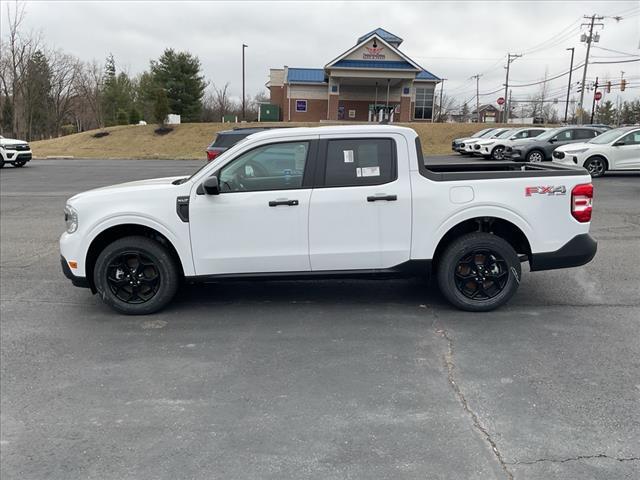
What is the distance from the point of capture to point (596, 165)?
16609 mm

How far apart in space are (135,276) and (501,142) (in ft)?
78.5

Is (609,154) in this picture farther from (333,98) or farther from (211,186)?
(333,98)

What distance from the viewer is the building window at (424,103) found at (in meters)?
52.9

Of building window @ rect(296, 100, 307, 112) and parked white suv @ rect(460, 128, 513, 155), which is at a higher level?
building window @ rect(296, 100, 307, 112)

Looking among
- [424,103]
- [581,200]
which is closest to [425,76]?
[424,103]

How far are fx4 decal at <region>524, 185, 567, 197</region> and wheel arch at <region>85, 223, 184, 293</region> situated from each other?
3373 mm

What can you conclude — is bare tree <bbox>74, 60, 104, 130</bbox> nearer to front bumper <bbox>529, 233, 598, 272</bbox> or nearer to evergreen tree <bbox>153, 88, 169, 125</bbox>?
evergreen tree <bbox>153, 88, 169, 125</bbox>

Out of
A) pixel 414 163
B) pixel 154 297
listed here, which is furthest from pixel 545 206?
pixel 154 297

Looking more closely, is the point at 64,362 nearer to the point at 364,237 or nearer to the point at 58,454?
the point at 58,454

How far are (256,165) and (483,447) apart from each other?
10.3ft

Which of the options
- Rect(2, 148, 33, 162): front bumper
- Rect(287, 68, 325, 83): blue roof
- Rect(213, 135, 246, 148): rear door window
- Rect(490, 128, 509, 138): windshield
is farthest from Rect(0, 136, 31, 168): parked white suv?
Rect(287, 68, 325, 83): blue roof

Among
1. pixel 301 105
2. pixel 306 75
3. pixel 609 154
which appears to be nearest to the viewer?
pixel 609 154

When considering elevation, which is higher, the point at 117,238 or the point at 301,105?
the point at 301,105

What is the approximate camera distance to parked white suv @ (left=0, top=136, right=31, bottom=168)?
2302 cm
